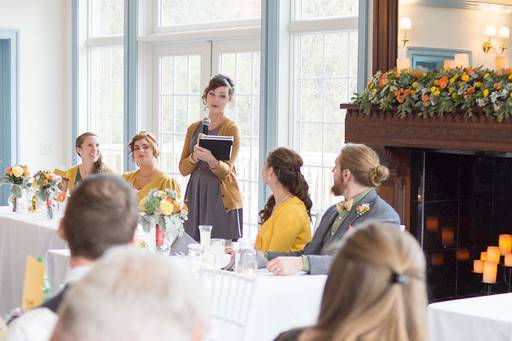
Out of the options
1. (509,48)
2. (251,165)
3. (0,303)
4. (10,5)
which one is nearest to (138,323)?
(509,48)

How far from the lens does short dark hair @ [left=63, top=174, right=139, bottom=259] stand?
2.34 metres

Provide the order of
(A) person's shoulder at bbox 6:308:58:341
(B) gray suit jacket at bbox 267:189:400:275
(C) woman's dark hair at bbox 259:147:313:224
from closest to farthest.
Answer: (A) person's shoulder at bbox 6:308:58:341, (B) gray suit jacket at bbox 267:189:400:275, (C) woman's dark hair at bbox 259:147:313:224

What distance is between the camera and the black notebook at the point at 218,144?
21.1 ft

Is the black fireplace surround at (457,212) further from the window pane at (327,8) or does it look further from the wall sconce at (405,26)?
the window pane at (327,8)

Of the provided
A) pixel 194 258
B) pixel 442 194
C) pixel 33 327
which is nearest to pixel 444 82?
pixel 442 194

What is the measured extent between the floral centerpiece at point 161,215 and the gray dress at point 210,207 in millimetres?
1706

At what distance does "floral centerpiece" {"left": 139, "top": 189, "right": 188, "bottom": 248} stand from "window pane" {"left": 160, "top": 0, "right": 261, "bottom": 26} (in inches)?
113

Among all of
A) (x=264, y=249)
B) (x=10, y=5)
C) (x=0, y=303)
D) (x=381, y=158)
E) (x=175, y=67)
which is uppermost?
(x=10, y=5)

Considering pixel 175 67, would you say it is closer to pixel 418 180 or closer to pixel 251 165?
pixel 251 165

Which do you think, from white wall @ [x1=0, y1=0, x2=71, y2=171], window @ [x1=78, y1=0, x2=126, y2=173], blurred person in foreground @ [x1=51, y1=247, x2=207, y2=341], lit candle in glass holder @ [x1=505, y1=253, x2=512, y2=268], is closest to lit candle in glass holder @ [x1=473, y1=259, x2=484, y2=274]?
lit candle in glass holder @ [x1=505, y1=253, x2=512, y2=268]

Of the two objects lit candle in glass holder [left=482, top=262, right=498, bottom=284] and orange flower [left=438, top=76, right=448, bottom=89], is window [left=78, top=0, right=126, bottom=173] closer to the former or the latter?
lit candle in glass holder [left=482, top=262, right=498, bottom=284]

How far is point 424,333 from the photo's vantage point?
1.80 metres

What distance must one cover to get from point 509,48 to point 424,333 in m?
4.10

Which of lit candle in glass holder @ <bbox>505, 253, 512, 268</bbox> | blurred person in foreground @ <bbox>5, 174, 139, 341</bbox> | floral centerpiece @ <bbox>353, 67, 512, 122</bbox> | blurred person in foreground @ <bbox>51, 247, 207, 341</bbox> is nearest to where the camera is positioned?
blurred person in foreground @ <bbox>51, 247, 207, 341</bbox>
